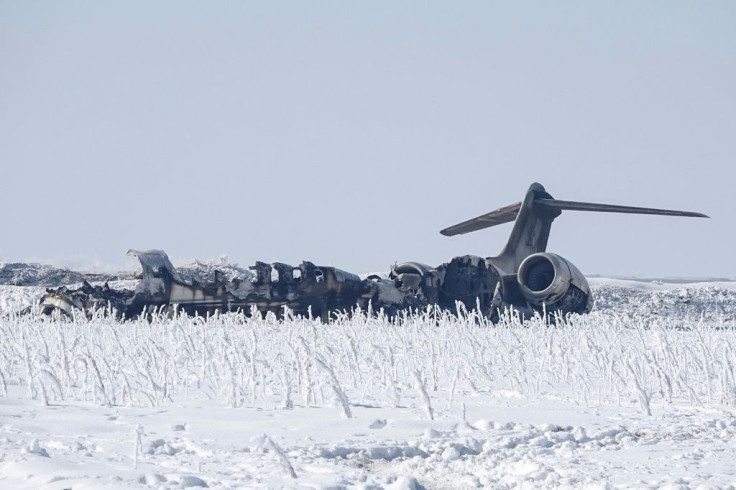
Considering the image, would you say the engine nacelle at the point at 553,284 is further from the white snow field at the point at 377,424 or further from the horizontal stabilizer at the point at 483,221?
the white snow field at the point at 377,424

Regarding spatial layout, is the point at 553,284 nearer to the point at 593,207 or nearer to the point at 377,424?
the point at 593,207

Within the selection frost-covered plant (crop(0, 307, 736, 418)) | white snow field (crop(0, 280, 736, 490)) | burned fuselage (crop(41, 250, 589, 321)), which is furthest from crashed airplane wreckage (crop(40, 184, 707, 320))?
white snow field (crop(0, 280, 736, 490))

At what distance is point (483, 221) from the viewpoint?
27.8 meters

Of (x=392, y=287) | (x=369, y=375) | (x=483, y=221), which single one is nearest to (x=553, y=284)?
(x=392, y=287)

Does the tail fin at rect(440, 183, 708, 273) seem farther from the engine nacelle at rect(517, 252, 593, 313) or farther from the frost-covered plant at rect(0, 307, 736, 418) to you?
the frost-covered plant at rect(0, 307, 736, 418)

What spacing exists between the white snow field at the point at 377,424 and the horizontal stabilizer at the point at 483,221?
55.2ft

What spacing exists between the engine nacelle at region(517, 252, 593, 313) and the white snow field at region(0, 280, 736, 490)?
38.7 feet

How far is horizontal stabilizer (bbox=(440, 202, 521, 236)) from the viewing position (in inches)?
1076

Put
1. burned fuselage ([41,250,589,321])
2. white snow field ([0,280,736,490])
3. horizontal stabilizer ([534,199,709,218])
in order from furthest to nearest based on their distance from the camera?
horizontal stabilizer ([534,199,709,218]) → burned fuselage ([41,250,589,321]) → white snow field ([0,280,736,490])

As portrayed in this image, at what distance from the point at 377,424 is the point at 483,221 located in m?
21.8

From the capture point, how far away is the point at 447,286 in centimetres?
2350

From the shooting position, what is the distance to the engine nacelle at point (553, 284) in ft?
73.1

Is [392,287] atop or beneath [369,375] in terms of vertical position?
atop

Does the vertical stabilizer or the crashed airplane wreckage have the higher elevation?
the vertical stabilizer
